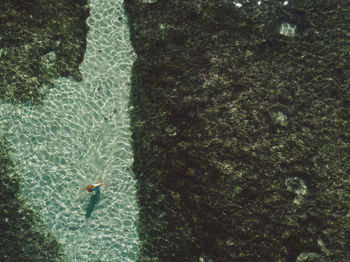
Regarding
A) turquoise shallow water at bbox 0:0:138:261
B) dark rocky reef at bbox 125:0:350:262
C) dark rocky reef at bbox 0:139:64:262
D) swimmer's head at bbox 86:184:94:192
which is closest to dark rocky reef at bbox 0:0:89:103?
turquoise shallow water at bbox 0:0:138:261

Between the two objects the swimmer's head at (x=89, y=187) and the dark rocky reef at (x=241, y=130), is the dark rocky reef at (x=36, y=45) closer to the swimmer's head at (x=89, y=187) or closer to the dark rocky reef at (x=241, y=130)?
the dark rocky reef at (x=241, y=130)

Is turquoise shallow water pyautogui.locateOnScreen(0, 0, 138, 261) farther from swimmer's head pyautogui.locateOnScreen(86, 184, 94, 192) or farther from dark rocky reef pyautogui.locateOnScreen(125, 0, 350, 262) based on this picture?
dark rocky reef pyautogui.locateOnScreen(125, 0, 350, 262)

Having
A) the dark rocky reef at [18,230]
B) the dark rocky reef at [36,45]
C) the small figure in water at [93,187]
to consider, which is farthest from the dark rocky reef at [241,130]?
the dark rocky reef at [18,230]

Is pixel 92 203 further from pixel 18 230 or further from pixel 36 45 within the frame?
pixel 36 45

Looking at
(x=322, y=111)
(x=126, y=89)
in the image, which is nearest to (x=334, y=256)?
(x=322, y=111)

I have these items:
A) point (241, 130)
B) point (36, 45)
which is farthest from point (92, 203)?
point (36, 45)

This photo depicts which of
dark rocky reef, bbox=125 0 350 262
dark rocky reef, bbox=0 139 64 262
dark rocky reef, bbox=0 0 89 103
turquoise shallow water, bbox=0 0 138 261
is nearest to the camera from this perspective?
dark rocky reef, bbox=125 0 350 262
